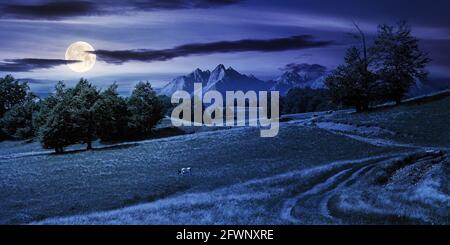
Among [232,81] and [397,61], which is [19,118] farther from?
[397,61]

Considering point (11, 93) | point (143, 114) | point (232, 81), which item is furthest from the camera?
point (143, 114)

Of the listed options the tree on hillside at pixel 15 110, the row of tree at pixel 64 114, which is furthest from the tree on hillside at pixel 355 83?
the tree on hillside at pixel 15 110

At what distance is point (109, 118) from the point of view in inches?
1025

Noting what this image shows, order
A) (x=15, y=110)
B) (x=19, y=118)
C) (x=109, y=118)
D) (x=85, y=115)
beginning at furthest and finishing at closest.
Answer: (x=109, y=118) < (x=85, y=115) < (x=19, y=118) < (x=15, y=110)

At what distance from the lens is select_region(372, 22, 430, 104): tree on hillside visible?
15.7 m

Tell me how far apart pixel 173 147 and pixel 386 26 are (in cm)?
1146

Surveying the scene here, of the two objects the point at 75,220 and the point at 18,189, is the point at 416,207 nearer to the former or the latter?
the point at 75,220

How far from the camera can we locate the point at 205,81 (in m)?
14.8

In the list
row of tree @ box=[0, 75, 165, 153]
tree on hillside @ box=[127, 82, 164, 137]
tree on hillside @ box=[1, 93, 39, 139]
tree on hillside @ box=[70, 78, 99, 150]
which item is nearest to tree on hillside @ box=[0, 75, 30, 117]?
row of tree @ box=[0, 75, 165, 153]

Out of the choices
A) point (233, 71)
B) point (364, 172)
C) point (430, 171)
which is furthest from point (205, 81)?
point (430, 171)

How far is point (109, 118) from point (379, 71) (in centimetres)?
1526

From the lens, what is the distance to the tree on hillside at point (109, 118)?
79.3ft

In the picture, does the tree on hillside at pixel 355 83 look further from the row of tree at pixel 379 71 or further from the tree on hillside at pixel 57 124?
the tree on hillside at pixel 57 124

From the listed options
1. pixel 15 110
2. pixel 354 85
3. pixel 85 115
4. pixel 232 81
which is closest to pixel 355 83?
pixel 354 85
